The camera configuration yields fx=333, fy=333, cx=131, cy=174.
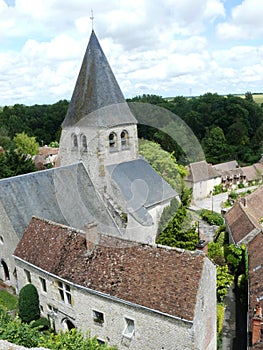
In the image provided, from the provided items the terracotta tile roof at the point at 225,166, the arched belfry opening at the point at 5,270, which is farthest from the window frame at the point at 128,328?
the terracotta tile roof at the point at 225,166

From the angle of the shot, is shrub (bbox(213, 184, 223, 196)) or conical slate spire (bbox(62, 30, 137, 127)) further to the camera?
shrub (bbox(213, 184, 223, 196))

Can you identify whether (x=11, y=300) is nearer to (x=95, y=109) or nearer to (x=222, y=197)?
(x=95, y=109)

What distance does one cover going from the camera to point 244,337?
18.1 metres

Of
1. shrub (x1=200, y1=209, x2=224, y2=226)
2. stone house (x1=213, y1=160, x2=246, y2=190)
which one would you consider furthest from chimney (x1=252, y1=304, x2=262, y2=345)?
stone house (x1=213, y1=160, x2=246, y2=190)

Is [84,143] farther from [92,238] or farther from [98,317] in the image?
[98,317]

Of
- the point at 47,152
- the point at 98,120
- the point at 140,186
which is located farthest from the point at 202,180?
the point at 47,152

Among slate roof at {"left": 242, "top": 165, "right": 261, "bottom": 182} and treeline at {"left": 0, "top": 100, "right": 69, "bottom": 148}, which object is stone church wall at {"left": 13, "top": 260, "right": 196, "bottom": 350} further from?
treeline at {"left": 0, "top": 100, "right": 69, "bottom": 148}

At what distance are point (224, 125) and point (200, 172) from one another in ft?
104

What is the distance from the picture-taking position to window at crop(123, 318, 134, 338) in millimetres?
14383

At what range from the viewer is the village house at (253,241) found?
1438 centimetres

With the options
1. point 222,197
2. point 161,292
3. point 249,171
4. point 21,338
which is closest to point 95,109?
point 161,292

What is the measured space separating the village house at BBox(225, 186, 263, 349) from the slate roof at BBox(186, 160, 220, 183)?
39.1 feet

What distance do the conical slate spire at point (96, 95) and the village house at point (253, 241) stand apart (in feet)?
40.2

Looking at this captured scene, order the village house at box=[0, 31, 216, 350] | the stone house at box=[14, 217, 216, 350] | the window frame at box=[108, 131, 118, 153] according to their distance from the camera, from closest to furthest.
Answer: the stone house at box=[14, 217, 216, 350], the village house at box=[0, 31, 216, 350], the window frame at box=[108, 131, 118, 153]
